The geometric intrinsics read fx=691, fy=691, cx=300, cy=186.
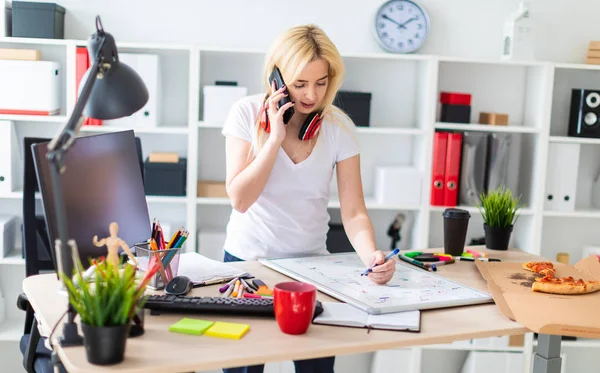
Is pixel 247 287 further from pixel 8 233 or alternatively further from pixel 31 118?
pixel 8 233

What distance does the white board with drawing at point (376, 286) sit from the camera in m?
1.61

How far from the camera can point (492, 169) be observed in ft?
11.2

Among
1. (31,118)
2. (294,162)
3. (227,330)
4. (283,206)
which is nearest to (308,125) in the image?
(294,162)

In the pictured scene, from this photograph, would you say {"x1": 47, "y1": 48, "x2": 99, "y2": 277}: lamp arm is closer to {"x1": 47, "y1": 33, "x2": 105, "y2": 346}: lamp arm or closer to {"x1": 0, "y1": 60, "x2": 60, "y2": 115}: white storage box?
{"x1": 47, "y1": 33, "x2": 105, "y2": 346}: lamp arm

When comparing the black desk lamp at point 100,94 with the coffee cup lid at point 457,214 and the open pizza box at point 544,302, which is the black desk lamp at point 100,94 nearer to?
the open pizza box at point 544,302

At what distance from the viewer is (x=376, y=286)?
1738mm

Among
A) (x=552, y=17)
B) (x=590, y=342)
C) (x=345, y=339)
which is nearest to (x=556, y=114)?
(x=552, y=17)

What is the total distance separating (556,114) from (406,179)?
95 cm

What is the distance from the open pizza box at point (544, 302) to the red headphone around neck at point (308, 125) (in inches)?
24.8

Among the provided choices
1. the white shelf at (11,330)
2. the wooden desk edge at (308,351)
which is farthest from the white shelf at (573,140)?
the white shelf at (11,330)

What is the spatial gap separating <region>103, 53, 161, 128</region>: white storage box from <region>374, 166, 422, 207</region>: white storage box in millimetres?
1137

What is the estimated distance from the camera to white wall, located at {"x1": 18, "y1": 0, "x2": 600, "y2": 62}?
11.2ft

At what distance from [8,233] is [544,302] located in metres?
2.59

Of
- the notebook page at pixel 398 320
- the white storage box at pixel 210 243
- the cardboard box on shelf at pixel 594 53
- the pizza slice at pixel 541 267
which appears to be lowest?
the white storage box at pixel 210 243
